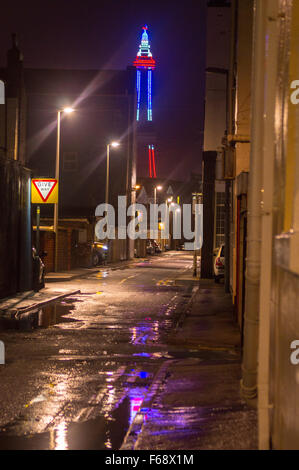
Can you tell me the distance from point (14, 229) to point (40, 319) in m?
4.75

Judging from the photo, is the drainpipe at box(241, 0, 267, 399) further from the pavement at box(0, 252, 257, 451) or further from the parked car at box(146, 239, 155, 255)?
the parked car at box(146, 239, 155, 255)

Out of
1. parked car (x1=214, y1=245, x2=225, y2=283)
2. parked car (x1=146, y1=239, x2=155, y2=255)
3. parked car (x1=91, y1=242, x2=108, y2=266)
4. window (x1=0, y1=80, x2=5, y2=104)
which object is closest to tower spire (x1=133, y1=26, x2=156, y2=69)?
parked car (x1=146, y1=239, x2=155, y2=255)

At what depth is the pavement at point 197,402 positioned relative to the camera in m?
6.05

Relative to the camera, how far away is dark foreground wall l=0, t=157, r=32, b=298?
18469 millimetres

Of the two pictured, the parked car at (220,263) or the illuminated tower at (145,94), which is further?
the illuminated tower at (145,94)

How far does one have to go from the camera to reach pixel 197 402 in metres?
7.60

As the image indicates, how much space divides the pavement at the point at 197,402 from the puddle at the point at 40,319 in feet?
11.5

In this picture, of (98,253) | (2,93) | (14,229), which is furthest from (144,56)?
(14,229)

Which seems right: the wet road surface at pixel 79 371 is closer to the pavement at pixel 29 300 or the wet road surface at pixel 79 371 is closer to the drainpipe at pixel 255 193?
the pavement at pixel 29 300

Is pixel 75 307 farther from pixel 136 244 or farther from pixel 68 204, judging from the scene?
pixel 136 244

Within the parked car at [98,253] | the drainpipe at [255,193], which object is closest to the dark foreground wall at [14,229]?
the drainpipe at [255,193]

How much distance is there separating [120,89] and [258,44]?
176 ft

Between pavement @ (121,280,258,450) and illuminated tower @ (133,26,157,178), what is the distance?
6029 cm
